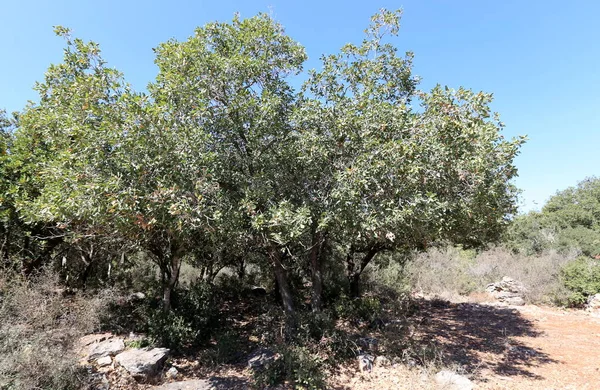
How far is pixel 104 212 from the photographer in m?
5.41

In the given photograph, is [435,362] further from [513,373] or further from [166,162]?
[166,162]

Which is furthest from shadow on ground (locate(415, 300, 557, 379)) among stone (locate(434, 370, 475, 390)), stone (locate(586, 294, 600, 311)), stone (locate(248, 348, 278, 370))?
stone (locate(248, 348, 278, 370))

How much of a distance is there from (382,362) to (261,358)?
2911mm

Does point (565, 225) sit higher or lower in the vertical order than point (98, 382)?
higher

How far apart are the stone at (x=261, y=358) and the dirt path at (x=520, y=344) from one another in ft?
14.3

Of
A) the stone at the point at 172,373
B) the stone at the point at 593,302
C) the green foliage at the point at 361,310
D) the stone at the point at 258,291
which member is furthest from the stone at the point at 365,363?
the stone at the point at 593,302

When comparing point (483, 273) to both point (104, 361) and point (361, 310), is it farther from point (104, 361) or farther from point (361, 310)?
point (104, 361)

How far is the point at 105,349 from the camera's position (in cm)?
757

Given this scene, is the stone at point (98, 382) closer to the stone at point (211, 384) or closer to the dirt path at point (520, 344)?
the stone at point (211, 384)

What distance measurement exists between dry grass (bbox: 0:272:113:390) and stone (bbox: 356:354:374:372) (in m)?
5.84

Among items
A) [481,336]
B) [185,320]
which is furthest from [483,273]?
[185,320]

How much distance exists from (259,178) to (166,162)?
5.88 feet

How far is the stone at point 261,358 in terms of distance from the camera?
7277mm

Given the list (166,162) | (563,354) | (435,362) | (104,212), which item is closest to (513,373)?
(435,362)
